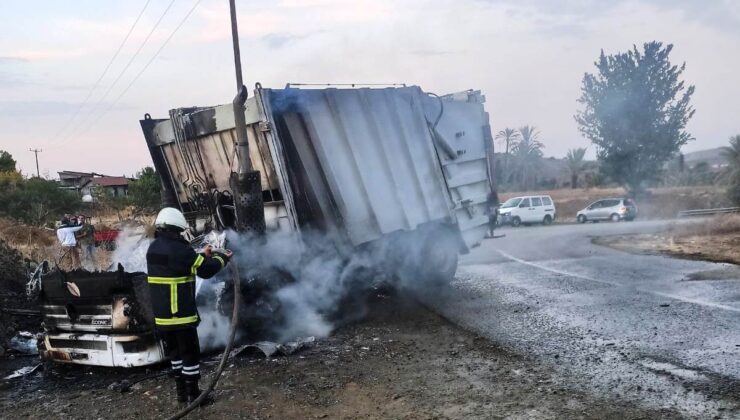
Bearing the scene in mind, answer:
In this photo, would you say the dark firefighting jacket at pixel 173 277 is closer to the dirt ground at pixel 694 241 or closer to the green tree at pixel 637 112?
the dirt ground at pixel 694 241

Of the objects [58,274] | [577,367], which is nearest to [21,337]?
[58,274]

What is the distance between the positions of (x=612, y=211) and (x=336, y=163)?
905 inches

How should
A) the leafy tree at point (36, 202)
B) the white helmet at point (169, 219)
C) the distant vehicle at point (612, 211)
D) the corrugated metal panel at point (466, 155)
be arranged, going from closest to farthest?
the white helmet at point (169, 219), the corrugated metal panel at point (466, 155), the leafy tree at point (36, 202), the distant vehicle at point (612, 211)

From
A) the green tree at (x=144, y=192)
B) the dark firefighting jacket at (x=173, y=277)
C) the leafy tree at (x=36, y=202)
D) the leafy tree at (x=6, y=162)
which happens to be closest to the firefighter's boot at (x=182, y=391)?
the dark firefighting jacket at (x=173, y=277)

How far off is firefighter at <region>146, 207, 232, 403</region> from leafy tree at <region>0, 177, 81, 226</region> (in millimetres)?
19488

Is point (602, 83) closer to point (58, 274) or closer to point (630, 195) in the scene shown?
point (630, 195)

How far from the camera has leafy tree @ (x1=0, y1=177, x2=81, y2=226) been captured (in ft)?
72.1

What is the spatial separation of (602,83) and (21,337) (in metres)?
30.0

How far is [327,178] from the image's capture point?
20.7 ft

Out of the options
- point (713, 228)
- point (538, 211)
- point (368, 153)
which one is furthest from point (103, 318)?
point (538, 211)

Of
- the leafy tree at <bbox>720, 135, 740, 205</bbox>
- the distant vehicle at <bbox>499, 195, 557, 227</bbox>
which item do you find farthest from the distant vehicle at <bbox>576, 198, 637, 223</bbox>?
the leafy tree at <bbox>720, 135, 740, 205</bbox>

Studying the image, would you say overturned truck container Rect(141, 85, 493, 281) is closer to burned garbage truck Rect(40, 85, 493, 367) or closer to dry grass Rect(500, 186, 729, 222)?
burned garbage truck Rect(40, 85, 493, 367)

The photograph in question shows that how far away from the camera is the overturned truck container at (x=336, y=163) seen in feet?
20.2

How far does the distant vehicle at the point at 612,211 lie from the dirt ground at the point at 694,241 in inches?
353
